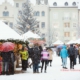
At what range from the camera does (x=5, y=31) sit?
70.6 ft

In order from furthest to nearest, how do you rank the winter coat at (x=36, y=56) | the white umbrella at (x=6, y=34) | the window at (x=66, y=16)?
the window at (x=66, y=16)
the white umbrella at (x=6, y=34)
the winter coat at (x=36, y=56)

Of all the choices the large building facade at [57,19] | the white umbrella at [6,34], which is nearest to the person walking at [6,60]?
the white umbrella at [6,34]

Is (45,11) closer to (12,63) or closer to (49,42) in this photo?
(49,42)

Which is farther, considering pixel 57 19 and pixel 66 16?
pixel 57 19

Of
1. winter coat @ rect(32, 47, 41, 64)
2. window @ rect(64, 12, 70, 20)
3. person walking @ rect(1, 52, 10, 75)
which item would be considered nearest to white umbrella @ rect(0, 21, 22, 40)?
person walking @ rect(1, 52, 10, 75)

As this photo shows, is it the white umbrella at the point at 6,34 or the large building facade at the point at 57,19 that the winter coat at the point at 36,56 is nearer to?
the white umbrella at the point at 6,34

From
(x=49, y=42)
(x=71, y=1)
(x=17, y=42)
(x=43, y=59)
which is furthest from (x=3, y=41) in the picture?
(x=71, y=1)

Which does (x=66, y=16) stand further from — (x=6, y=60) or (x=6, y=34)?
(x=6, y=60)

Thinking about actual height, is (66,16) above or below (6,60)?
above

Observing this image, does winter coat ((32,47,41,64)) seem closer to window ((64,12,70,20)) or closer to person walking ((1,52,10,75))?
person walking ((1,52,10,75))

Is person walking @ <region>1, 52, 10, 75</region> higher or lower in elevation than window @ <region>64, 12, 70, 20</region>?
lower

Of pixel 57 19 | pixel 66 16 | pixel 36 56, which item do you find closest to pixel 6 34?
pixel 36 56

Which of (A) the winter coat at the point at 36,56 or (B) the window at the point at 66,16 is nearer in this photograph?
(A) the winter coat at the point at 36,56

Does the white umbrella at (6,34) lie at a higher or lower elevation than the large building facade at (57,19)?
lower
